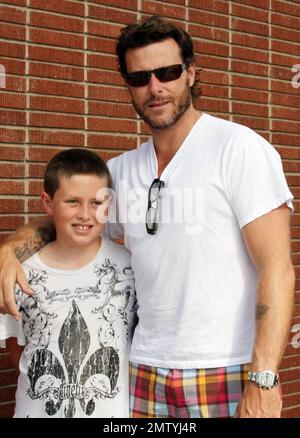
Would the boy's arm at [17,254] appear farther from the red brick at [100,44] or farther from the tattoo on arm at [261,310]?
the red brick at [100,44]

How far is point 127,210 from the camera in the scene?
3072 mm

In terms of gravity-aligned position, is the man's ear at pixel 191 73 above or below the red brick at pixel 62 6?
below

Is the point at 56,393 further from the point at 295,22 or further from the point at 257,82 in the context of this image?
the point at 295,22

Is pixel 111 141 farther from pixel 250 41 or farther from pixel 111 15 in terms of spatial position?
pixel 250 41

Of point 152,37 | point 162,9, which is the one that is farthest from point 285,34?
point 152,37

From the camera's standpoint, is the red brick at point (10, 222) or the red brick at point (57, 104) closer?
the red brick at point (10, 222)

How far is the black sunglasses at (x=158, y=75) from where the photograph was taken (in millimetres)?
2980

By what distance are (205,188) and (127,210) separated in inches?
16.7

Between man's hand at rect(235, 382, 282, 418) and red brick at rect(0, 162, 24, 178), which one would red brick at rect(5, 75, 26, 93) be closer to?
red brick at rect(0, 162, 24, 178)

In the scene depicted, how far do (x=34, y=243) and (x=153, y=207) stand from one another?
1.81ft

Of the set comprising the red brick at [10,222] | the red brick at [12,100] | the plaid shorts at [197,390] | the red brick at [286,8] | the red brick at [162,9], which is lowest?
the plaid shorts at [197,390]

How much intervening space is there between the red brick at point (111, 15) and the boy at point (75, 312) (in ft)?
5.02

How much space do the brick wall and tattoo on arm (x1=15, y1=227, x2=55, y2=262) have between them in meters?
0.92

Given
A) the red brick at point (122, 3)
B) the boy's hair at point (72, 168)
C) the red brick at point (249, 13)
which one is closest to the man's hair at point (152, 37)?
the boy's hair at point (72, 168)
